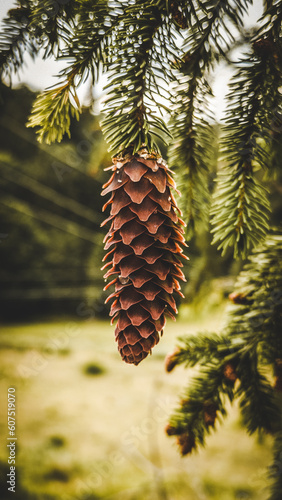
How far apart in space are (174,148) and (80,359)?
3.92 metres

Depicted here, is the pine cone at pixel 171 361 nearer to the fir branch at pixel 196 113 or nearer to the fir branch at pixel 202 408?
the fir branch at pixel 202 408

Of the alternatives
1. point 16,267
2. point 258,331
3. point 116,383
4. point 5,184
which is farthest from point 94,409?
point 5,184

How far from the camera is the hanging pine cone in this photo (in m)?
0.27

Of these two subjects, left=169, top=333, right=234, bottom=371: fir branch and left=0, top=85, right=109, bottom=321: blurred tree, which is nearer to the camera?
left=169, top=333, right=234, bottom=371: fir branch

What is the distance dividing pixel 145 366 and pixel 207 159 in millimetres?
3684

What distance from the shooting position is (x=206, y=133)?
14.7 inches

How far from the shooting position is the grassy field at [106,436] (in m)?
1.78

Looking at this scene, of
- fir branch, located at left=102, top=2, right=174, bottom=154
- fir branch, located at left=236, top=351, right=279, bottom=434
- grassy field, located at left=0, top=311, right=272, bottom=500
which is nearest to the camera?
fir branch, located at left=102, top=2, right=174, bottom=154

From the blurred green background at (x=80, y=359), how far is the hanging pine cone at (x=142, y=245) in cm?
11

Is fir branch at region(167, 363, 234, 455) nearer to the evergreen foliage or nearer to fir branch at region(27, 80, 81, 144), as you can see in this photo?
the evergreen foliage

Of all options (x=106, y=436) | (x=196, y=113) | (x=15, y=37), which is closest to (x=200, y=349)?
(x=196, y=113)

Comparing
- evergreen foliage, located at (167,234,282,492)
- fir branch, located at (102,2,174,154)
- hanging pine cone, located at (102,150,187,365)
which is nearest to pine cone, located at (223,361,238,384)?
evergreen foliage, located at (167,234,282,492)

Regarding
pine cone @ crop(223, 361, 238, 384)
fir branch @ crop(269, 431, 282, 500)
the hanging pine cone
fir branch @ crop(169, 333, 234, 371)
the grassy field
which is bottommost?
→ the grassy field

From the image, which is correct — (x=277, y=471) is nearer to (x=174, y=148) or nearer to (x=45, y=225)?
(x=174, y=148)
